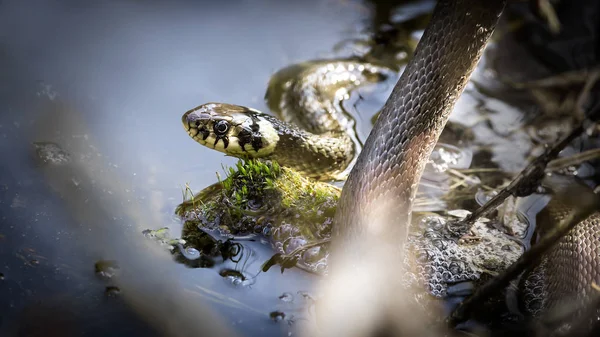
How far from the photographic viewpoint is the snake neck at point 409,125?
3.03 metres

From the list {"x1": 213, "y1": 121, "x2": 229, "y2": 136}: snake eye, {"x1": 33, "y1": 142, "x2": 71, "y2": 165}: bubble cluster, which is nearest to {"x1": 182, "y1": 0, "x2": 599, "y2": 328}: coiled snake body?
{"x1": 213, "y1": 121, "x2": 229, "y2": 136}: snake eye

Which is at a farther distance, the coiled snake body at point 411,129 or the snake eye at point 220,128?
the snake eye at point 220,128

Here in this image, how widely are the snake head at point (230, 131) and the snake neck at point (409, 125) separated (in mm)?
914

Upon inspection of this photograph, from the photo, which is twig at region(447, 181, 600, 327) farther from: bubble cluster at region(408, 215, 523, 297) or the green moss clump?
the green moss clump

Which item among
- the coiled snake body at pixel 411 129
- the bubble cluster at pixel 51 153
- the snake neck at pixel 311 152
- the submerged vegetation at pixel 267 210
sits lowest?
the bubble cluster at pixel 51 153

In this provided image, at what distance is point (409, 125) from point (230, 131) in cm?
130

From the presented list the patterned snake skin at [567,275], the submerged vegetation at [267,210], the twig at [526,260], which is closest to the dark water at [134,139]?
the submerged vegetation at [267,210]

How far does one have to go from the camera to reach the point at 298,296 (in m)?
3.09

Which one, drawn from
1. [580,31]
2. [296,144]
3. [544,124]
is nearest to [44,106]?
[296,144]

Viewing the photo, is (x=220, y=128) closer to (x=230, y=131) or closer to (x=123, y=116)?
(x=230, y=131)

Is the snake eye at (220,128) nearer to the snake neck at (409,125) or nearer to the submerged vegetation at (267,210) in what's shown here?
the submerged vegetation at (267,210)

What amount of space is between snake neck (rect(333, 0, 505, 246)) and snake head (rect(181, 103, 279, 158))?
0.91 metres

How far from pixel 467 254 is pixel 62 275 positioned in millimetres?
2332

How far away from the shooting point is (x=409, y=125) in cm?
315
